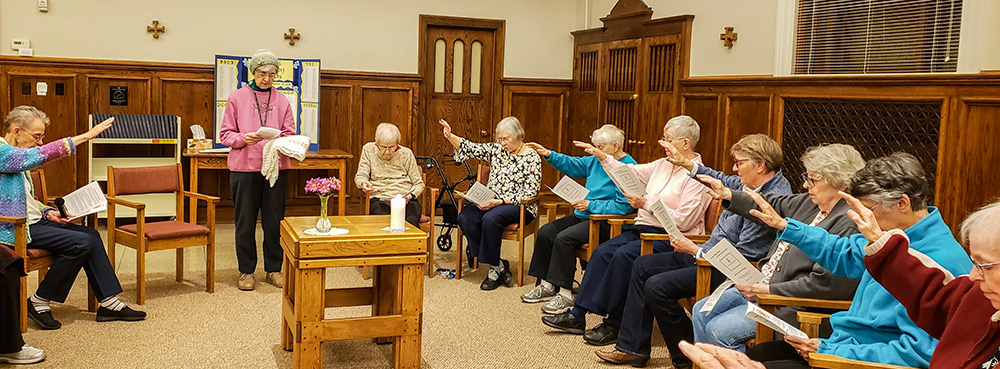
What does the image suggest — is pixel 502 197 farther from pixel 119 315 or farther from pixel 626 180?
pixel 119 315

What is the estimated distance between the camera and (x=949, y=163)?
14.8ft

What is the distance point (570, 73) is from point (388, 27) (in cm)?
190

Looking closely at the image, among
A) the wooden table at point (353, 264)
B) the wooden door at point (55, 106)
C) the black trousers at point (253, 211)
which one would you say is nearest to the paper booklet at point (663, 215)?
the wooden table at point (353, 264)

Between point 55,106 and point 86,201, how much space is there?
318cm

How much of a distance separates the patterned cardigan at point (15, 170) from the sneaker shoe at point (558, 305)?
2554 millimetres

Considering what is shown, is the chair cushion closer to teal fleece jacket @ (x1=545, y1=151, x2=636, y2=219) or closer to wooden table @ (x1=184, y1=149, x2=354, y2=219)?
wooden table @ (x1=184, y1=149, x2=354, y2=219)

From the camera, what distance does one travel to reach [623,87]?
7.47m

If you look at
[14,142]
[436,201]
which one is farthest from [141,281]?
[436,201]

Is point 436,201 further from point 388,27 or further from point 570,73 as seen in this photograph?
point 570,73

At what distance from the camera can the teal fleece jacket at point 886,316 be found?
7.71 feet

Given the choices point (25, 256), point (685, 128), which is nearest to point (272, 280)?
point (25, 256)

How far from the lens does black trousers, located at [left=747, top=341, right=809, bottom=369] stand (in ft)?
8.59

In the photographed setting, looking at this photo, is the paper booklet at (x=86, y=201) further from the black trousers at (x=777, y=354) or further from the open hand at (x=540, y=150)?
the black trousers at (x=777, y=354)

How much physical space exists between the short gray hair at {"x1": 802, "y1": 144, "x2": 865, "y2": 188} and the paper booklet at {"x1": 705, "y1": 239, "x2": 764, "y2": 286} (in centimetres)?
40
